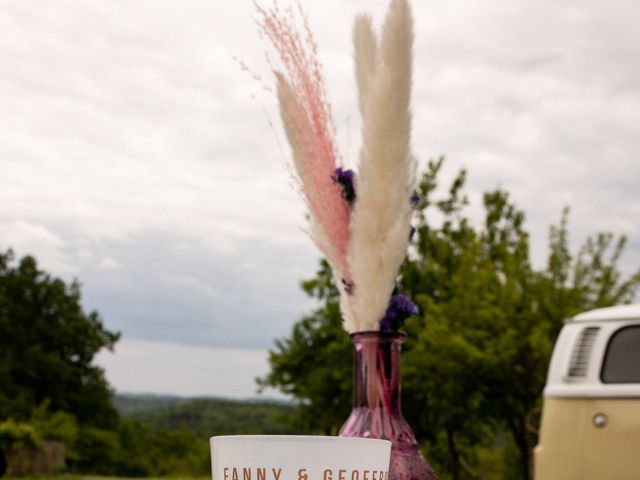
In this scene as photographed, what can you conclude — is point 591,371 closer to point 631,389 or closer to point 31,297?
point 631,389

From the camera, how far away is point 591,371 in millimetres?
7875

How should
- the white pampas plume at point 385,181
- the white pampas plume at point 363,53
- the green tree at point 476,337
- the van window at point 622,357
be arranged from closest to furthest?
the white pampas plume at point 385,181 < the white pampas plume at point 363,53 < the van window at point 622,357 < the green tree at point 476,337

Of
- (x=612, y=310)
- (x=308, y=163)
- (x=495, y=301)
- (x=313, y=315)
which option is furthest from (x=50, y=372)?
(x=308, y=163)

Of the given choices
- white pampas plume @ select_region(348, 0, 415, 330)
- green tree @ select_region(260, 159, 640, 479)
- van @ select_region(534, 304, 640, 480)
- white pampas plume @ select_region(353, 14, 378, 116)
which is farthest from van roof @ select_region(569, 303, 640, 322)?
green tree @ select_region(260, 159, 640, 479)

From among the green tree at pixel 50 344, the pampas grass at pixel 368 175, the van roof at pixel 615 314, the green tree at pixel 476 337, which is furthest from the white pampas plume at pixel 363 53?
the green tree at pixel 50 344

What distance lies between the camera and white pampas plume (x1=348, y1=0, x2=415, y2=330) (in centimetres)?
149

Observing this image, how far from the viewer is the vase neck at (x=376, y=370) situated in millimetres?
1533

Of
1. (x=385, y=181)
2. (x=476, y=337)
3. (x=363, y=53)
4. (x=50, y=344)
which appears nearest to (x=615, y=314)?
(x=363, y=53)

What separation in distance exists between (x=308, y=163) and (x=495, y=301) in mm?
25084

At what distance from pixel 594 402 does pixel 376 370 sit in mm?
6534

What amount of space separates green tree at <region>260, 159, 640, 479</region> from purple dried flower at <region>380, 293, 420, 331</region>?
22.1 metres

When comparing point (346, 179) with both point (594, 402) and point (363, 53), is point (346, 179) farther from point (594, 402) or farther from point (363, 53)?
point (594, 402)

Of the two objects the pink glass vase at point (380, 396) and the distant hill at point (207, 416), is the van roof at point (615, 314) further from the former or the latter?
the distant hill at point (207, 416)

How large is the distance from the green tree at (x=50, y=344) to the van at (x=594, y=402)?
39.8 m
